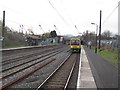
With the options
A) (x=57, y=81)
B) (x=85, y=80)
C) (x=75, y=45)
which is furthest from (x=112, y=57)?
(x=75, y=45)

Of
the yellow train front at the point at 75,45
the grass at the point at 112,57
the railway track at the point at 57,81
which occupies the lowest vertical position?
the railway track at the point at 57,81

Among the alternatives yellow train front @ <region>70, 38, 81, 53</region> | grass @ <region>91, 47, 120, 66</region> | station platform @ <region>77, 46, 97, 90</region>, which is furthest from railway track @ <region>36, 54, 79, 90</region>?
yellow train front @ <region>70, 38, 81, 53</region>

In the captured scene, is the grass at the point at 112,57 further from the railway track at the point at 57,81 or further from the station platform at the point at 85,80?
the railway track at the point at 57,81

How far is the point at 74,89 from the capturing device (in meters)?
12.7

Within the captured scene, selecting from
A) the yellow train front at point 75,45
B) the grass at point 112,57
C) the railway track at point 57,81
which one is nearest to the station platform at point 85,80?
the railway track at point 57,81

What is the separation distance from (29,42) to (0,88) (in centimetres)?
7809

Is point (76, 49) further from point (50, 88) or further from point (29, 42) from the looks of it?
point (50, 88)

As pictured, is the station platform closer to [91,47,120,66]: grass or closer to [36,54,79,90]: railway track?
[36,54,79,90]: railway track

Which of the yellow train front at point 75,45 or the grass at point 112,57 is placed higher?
the yellow train front at point 75,45

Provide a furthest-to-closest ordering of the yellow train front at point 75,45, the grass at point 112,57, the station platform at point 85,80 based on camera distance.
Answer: the yellow train front at point 75,45
the grass at point 112,57
the station platform at point 85,80

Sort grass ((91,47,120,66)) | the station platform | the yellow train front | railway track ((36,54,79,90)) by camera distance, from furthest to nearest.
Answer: the yellow train front, grass ((91,47,120,66)), railway track ((36,54,79,90)), the station platform

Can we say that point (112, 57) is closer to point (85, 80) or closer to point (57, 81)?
point (85, 80)

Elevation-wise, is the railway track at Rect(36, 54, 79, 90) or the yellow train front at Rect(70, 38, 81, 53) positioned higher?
the yellow train front at Rect(70, 38, 81, 53)

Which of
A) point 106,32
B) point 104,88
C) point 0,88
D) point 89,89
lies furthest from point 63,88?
point 106,32
